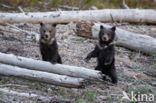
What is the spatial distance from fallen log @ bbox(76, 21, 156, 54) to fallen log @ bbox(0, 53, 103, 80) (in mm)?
3896

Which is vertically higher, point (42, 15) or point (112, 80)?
point (42, 15)

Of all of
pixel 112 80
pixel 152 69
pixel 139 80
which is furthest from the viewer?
pixel 152 69

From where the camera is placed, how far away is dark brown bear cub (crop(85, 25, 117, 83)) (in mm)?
7152

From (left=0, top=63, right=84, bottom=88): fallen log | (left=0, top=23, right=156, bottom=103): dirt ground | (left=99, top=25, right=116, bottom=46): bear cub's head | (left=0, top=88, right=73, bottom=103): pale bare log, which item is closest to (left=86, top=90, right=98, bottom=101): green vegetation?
(left=0, top=23, right=156, bottom=103): dirt ground

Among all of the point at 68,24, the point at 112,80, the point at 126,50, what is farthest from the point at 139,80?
the point at 68,24

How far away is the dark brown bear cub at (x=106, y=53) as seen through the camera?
7.15 m

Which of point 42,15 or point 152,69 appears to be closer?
point 152,69

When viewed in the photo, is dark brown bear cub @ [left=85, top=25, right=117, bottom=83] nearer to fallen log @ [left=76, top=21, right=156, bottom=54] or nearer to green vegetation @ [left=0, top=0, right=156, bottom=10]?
fallen log @ [left=76, top=21, right=156, bottom=54]

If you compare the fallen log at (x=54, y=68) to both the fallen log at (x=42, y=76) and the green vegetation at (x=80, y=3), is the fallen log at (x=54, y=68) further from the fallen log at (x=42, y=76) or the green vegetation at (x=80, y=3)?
the green vegetation at (x=80, y=3)

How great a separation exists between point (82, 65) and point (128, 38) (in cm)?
244

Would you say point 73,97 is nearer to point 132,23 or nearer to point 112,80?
point 112,80

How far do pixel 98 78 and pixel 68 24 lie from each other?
19.9ft

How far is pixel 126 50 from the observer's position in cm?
1016

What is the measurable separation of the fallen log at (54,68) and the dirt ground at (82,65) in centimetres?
37
